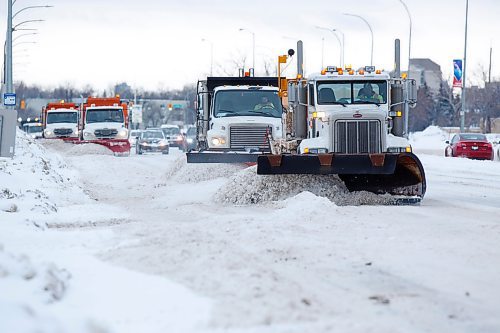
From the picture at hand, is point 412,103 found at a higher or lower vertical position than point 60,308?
higher

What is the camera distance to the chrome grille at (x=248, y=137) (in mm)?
23953

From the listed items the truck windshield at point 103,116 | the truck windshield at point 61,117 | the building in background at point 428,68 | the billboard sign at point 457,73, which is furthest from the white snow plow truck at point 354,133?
the building in background at point 428,68

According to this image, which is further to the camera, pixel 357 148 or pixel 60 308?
pixel 357 148

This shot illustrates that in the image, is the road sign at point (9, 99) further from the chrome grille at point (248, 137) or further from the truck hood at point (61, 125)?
the chrome grille at point (248, 137)

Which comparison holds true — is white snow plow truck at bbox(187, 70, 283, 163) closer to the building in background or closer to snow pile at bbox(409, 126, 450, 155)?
snow pile at bbox(409, 126, 450, 155)

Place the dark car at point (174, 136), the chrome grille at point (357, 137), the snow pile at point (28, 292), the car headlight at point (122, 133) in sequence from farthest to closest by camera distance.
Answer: the dark car at point (174, 136), the car headlight at point (122, 133), the chrome grille at point (357, 137), the snow pile at point (28, 292)

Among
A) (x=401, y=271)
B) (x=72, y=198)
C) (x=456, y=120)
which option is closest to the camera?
(x=401, y=271)

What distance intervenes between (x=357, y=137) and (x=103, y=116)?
98.1ft

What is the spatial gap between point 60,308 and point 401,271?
356cm

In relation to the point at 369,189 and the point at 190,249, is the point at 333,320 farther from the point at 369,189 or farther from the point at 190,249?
the point at 369,189

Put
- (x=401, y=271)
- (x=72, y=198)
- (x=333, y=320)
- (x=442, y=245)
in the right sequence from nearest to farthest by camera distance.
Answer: (x=333, y=320) → (x=401, y=271) → (x=442, y=245) → (x=72, y=198)

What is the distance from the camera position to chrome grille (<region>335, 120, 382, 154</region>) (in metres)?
17.7

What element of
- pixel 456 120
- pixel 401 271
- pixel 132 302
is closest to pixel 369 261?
pixel 401 271

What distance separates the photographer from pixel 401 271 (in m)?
8.86
